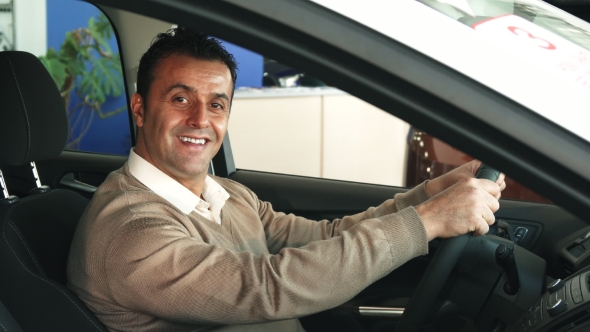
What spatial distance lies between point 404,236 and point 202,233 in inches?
19.7

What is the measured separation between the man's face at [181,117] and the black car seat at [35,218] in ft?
0.83

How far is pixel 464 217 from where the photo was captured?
1280 mm

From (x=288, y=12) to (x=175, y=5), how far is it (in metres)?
0.14

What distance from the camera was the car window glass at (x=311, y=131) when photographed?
15.9 feet

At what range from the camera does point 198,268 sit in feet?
4.15

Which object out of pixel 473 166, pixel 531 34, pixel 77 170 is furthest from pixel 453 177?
pixel 77 170

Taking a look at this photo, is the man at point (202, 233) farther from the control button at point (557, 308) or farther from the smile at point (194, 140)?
the control button at point (557, 308)

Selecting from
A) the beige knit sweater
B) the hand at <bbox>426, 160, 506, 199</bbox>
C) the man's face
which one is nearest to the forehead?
the man's face

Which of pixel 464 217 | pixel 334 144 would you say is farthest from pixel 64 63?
pixel 464 217

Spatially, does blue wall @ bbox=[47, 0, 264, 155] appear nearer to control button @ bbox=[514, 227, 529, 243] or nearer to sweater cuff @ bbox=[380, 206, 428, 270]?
control button @ bbox=[514, 227, 529, 243]

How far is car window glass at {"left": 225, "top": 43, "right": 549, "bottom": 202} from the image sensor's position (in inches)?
191

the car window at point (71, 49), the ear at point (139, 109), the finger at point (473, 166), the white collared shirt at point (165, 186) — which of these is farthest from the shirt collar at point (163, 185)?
the car window at point (71, 49)

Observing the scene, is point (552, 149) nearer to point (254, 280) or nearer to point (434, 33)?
point (434, 33)

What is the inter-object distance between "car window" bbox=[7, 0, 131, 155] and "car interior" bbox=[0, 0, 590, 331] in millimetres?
1989
